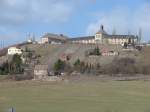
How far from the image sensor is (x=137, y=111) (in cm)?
3244

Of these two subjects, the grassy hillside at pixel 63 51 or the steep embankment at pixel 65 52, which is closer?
the steep embankment at pixel 65 52

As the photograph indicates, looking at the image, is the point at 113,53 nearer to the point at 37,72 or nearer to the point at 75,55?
the point at 75,55

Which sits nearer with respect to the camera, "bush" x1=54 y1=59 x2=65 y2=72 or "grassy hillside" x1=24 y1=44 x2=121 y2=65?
"bush" x1=54 y1=59 x2=65 y2=72

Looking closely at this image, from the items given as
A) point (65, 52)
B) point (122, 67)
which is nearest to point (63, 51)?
point (65, 52)

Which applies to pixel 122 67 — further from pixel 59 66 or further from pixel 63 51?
pixel 63 51

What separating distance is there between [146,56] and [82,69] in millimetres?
29941

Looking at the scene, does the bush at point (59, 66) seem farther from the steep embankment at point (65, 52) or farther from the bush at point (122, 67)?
the steep embankment at point (65, 52)

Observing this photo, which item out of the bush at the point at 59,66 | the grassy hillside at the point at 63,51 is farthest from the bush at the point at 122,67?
the grassy hillside at the point at 63,51

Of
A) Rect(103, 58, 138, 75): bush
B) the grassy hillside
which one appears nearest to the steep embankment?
the grassy hillside

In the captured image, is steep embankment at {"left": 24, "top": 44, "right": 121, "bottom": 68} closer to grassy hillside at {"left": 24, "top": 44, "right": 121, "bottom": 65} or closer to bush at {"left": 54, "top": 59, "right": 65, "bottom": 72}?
grassy hillside at {"left": 24, "top": 44, "right": 121, "bottom": 65}

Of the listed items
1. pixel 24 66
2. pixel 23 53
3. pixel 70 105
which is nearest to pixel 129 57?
pixel 24 66

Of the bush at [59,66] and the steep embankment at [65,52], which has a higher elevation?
the steep embankment at [65,52]

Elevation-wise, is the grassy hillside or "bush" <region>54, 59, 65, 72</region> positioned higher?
the grassy hillside

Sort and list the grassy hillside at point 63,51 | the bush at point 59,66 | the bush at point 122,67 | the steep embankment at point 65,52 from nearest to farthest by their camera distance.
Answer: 1. the bush at point 122,67
2. the bush at point 59,66
3. the steep embankment at point 65,52
4. the grassy hillside at point 63,51
